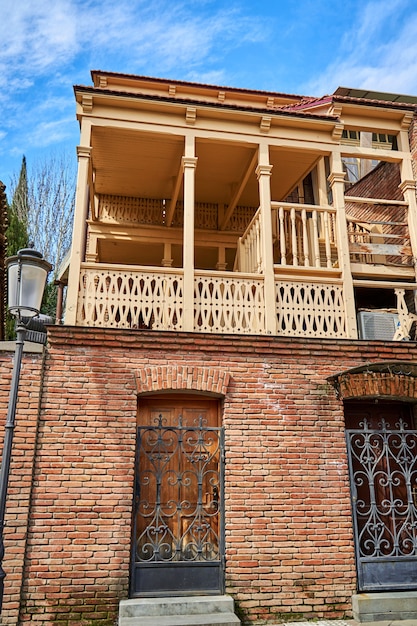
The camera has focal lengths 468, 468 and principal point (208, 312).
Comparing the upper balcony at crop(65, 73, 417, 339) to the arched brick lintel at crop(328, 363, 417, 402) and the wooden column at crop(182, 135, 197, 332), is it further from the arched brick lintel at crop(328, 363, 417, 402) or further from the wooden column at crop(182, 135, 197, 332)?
the arched brick lintel at crop(328, 363, 417, 402)

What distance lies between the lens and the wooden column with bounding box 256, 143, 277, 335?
277 inches

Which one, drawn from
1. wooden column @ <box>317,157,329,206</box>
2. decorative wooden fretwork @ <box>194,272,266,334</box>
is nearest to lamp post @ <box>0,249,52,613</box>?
decorative wooden fretwork @ <box>194,272,266,334</box>

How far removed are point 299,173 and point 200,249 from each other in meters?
2.88

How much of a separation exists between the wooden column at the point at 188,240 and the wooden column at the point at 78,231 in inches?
60.9

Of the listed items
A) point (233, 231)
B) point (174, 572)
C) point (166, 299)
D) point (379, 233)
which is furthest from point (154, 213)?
point (174, 572)

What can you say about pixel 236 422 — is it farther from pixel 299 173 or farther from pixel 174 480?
pixel 299 173

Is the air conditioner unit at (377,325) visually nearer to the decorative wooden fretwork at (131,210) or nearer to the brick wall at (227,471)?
the brick wall at (227,471)

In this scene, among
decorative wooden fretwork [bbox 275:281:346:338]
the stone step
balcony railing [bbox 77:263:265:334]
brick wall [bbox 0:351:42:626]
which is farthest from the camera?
decorative wooden fretwork [bbox 275:281:346:338]

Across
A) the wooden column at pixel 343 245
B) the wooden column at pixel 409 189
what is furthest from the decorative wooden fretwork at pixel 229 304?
the wooden column at pixel 409 189

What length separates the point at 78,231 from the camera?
7.01 meters

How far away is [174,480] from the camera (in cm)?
642

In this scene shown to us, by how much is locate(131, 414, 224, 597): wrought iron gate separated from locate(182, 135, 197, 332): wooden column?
1501mm

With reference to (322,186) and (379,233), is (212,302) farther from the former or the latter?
(379,233)

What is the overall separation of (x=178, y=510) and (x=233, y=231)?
6.64 metres
